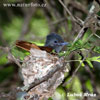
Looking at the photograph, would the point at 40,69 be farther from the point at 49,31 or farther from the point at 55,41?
the point at 49,31

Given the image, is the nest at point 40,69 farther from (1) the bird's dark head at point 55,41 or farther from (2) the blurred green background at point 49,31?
(1) the bird's dark head at point 55,41

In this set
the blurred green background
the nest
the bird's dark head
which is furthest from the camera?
the blurred green background

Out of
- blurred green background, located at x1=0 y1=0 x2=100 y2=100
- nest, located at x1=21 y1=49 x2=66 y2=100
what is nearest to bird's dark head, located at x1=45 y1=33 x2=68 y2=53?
blurred green background, located at x1=0 y1=0 x2=100 y2=100

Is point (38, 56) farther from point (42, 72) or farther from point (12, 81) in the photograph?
point (12, 81)

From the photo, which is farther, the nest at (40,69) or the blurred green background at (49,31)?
the blurred green background at (49,31)

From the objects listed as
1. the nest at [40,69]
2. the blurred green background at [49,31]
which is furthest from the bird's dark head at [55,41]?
the nest at [40,69]

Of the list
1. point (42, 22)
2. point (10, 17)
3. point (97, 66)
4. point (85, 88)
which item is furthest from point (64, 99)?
point (10, 17)

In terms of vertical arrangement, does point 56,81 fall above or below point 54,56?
below

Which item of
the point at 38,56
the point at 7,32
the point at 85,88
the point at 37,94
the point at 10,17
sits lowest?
the point at 37,94

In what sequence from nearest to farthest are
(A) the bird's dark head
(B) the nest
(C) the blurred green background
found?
1. (B) the nest
2. (A) the bird's dark head
3. (C) the blurred green background

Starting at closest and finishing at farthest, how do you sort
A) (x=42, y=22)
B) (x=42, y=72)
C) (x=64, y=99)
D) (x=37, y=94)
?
(x=37, y=94) < (x=42, y=72) < (x=64, y=99) < (x=42, y=22)

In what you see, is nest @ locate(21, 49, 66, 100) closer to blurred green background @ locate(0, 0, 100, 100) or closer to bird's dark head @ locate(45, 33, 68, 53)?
blurred green background @ locate(0, 0, 100, 100)

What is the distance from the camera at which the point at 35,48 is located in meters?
3.72

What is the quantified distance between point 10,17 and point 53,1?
2.49 meters
